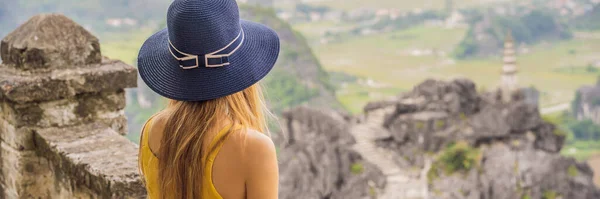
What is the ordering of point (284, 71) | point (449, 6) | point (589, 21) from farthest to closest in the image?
point (449, 6), point (589, 21), point (284, 71)

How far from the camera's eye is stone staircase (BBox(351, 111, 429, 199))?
16.1 m

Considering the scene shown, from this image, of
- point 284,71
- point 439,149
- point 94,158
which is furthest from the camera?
point 284,71

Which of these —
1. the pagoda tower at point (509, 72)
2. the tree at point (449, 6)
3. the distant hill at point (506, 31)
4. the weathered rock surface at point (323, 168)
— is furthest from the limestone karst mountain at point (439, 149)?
the tree at point (449, 6)

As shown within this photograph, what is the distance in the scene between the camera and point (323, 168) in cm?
1580

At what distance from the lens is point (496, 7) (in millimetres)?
69000

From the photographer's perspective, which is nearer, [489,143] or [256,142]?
[256,142]

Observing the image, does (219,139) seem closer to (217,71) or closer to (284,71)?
(217,71)

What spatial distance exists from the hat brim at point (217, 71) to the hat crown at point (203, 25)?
44 mm

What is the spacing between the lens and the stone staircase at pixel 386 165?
16.1 metres

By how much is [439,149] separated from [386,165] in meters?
1.28

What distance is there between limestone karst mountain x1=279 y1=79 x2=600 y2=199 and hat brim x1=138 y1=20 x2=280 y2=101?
43.9 feet

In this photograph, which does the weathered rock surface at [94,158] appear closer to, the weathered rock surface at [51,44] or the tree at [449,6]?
the weathered rock surface at [51,44]

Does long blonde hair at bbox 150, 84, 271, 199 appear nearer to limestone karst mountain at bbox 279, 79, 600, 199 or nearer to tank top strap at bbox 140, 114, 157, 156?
tank top strap at bbox 140, 114, 157, 156

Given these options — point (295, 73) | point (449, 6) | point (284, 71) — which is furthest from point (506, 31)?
point (449, 6)
